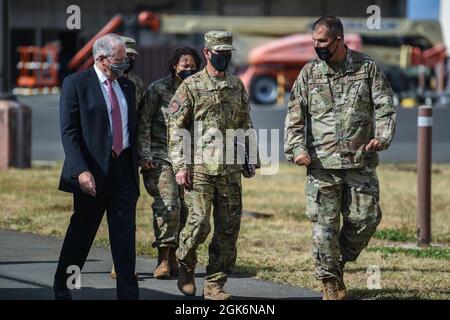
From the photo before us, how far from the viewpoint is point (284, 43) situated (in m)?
34.8

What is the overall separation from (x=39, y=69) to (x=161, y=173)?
27.3 m

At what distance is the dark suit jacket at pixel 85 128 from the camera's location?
270 inches

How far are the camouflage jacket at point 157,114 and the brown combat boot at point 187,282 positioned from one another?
39.8 inches

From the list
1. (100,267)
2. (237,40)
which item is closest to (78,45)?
(237,40)

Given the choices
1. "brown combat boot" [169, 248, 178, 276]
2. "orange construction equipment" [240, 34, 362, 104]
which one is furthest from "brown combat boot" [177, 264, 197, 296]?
"orange construction equipment" [240, 34, 362, 104]

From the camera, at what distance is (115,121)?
698 cm

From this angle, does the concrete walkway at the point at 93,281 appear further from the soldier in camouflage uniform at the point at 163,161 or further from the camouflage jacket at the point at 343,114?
the camouflage jacket at the point at 343,114

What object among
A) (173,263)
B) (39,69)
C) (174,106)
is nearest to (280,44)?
(39,69)

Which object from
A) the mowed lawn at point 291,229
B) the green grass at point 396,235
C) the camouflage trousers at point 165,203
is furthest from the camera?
the green grass at point 396,235

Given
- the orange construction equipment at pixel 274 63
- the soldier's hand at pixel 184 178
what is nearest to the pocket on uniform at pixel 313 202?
the soldier's hand at pixel 184 178

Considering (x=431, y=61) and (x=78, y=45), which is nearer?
(x=431, y=61)

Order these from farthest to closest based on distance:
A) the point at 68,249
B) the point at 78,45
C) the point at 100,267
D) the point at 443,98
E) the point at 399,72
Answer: the point at 78,45, the point at 399,72, the point at 443,98, the point at 100,267, the point at 68,249

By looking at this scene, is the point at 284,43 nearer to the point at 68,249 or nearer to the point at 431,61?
the point at 431,61
